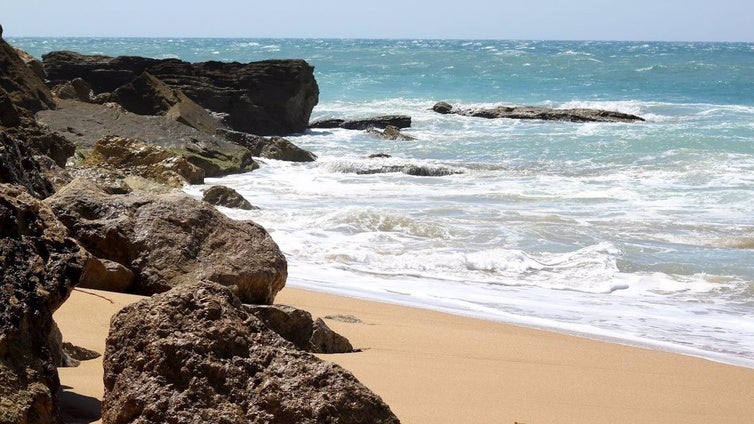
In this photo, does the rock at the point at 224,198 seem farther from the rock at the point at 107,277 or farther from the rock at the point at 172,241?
the rock at the point at 107,277

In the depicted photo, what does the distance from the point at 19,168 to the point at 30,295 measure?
1935 millimetres

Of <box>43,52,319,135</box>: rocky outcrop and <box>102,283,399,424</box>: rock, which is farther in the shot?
<box>43,52,319,135</box>: rocky outcrop

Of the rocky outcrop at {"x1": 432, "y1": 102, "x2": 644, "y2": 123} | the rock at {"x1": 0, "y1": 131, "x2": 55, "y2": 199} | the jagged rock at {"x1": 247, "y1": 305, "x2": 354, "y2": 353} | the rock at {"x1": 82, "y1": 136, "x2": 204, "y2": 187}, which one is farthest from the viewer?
the rocky outcrop at {"x1": 432, "y1": 102, "x2": 644, "y2": 123}

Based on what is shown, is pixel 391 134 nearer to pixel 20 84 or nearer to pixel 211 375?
pixel 20 84

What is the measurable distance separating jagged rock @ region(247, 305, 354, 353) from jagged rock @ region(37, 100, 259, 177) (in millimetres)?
11399

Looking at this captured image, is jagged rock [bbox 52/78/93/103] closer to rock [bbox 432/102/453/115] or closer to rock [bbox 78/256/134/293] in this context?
rock [bbox 432/102/453/115]

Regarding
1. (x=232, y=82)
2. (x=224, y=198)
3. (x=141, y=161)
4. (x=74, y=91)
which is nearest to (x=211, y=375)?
(x=224, y=198)

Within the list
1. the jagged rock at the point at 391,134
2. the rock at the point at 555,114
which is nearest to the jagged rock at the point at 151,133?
the jagged rock at the point at 391,134

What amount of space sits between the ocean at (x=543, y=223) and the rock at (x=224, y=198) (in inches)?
10.1

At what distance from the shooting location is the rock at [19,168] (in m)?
4.18

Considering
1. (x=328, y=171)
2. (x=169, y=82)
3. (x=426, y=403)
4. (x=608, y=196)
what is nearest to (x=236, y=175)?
(x=328, y=171)

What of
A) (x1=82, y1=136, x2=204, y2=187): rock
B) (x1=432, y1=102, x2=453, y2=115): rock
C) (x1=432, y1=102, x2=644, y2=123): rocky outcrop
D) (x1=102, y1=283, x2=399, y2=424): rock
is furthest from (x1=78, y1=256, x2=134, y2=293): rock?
(x1=432, y1=102, x2=453, y2=115): rock

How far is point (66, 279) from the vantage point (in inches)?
118

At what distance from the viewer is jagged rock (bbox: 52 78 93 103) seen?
20625 millimetres
